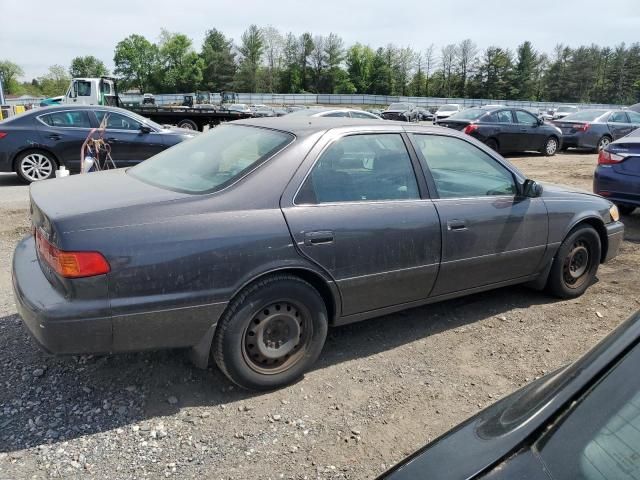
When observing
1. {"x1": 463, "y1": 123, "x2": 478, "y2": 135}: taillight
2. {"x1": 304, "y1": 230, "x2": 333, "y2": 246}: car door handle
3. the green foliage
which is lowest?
{"x1": 304, "y1": 230, "x2": 333, "y2": 246}: car door handle

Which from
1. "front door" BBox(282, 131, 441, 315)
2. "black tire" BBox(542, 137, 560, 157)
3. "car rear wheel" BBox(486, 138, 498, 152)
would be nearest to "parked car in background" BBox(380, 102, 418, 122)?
"black tire" BBox(542, 137, 560, 157)

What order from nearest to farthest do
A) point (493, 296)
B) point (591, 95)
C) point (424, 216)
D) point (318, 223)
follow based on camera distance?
1. point (318, 223)
2. point (424, 216)
3. point (493, 296)
4. point (591, 95)

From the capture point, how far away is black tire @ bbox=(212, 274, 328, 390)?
291 cm

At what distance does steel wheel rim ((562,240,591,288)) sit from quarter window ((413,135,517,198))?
98 cm

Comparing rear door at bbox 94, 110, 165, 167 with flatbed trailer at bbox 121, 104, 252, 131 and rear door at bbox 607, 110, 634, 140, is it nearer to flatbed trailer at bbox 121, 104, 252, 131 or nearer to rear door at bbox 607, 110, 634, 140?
flatbed trailer at bbox 121, 104, 252, 131

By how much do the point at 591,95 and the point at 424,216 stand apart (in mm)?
Answer: 104317

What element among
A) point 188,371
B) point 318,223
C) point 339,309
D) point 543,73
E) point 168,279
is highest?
point 543,73

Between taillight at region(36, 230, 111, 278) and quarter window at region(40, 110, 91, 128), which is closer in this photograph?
taillight at region(36, 230, 111, 278)

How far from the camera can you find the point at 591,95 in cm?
9269

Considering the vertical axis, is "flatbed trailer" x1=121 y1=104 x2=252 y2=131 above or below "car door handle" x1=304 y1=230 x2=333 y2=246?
above

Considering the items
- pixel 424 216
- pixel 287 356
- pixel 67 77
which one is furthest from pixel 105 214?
pixel 67 77

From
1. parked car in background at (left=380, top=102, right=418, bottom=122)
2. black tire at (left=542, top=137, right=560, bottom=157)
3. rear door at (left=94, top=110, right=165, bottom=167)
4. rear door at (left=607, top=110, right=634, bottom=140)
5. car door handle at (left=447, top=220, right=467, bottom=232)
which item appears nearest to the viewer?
car door handle at (left=447, top=220, right=467, bottom=232)

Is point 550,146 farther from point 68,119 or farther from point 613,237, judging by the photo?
point 68,119

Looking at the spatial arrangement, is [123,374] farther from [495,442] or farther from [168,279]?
[495,442]
